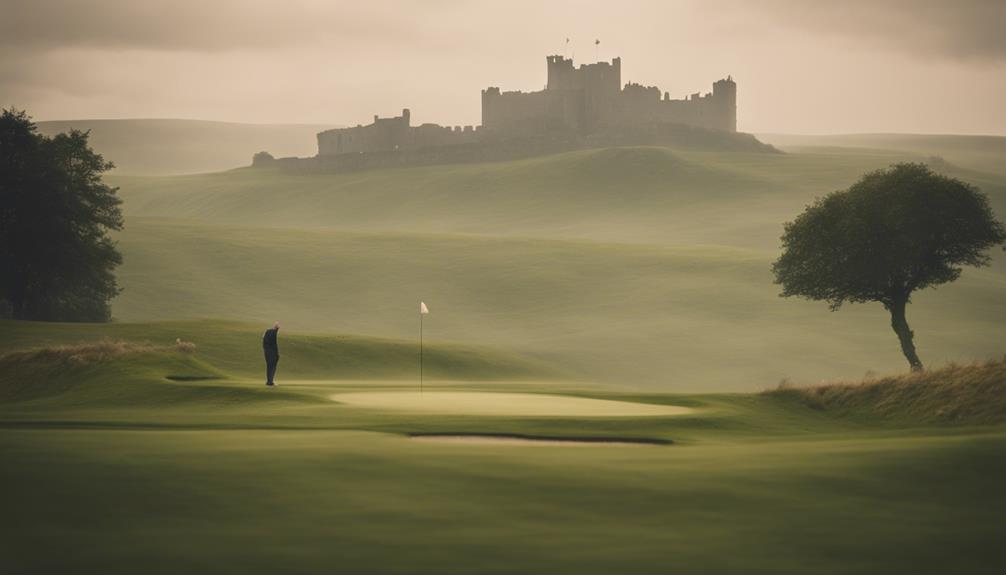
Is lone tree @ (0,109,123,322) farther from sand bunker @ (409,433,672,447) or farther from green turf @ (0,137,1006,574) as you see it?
sand bunker @ (409,433,672,447)

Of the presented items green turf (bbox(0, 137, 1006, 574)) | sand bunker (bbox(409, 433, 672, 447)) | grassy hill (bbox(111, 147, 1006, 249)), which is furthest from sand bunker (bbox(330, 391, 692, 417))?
grassy hill (bbox(111, 147, 1006, 249))

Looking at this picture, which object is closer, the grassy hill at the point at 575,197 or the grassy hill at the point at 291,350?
the grassy hill at the point at 291,350

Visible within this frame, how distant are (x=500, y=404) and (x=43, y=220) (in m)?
36.5

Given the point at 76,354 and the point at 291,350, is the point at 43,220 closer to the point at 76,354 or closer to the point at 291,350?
the point at 291,350

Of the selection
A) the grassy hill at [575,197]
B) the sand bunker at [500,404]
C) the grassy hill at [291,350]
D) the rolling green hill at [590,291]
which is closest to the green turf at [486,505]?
the sand bunker at [500,404]

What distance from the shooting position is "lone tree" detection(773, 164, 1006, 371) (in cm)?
5056

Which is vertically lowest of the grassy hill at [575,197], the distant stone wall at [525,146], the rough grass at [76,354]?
the rough grass at [76,354]

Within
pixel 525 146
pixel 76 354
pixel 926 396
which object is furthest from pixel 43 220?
pixel 525 146

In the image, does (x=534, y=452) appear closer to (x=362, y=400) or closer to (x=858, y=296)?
(x=362, y=400)

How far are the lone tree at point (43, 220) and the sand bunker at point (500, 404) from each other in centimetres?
3008

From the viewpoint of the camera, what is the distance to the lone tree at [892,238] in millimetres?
50562

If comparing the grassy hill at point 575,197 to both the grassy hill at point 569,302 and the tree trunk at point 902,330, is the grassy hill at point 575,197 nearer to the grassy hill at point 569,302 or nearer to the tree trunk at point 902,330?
the grassy hill at point 569,302

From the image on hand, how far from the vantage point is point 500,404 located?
28250 mm

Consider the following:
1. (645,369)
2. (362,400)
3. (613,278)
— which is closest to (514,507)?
(362,400)
